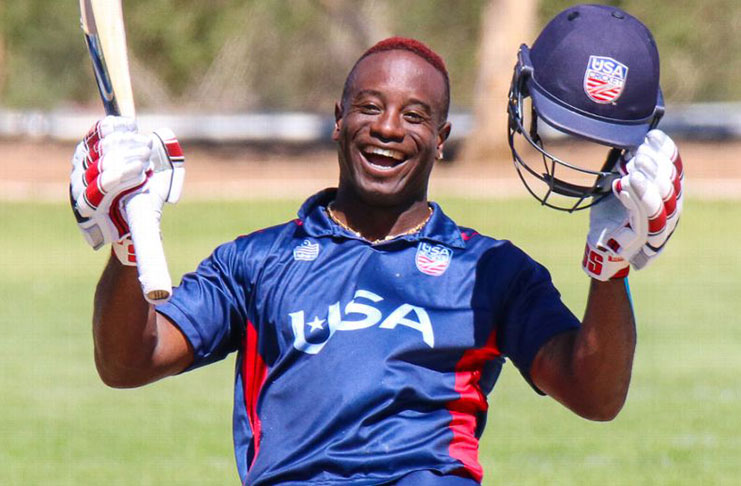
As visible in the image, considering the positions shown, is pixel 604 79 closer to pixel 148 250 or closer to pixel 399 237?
pixel 399 237

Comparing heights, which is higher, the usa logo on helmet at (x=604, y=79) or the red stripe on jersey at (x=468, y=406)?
the usa logo on helmet at (x=604, y=79)

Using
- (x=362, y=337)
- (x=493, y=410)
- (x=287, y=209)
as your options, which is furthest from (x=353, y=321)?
(x=287, y=209)

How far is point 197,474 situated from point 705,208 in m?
14.9

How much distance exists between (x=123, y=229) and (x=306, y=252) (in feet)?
2.00

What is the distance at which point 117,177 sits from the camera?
298 cm

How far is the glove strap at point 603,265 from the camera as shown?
3.11 m

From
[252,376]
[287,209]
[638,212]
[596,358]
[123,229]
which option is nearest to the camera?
[638,212]

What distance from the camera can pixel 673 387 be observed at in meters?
8.78

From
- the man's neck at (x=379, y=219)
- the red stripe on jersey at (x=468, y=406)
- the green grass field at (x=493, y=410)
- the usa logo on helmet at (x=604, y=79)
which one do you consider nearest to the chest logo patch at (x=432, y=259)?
the man's neck at (x=379, y=219)

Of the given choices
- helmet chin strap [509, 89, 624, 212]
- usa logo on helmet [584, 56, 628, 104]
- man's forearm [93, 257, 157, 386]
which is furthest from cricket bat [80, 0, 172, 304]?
usa logo on helmet [584, 56, 628, 104]

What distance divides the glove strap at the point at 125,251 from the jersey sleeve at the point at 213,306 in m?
0.31

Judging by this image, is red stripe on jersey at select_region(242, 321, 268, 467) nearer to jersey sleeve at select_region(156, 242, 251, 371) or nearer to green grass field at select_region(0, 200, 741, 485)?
jersey sleeve at select_region(156, 242, 251, 371)

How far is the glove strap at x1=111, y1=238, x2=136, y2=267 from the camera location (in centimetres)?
314

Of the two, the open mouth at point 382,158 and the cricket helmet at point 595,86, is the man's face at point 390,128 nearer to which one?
the open mouth at point 382,158
